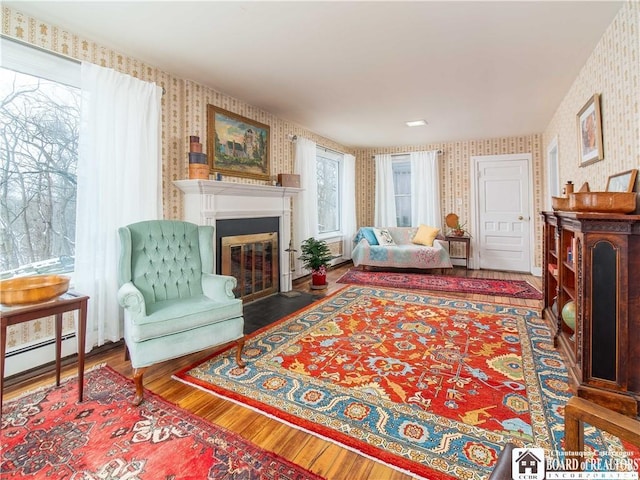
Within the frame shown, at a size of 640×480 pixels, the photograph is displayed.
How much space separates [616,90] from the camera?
2.27 meters

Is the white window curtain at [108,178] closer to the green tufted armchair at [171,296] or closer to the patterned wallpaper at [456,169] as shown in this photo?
the green tufted armchair at [171,296]

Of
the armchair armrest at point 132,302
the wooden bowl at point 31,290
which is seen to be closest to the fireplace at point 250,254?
the armchair armrest at point 132,302

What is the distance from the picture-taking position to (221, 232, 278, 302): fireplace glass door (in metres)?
3.69

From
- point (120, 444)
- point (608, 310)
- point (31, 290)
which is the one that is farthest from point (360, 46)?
point (120, 444)

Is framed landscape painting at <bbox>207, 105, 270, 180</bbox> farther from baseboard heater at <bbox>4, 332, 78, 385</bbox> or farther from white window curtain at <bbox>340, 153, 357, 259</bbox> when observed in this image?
white window curtain at <bbox>340, 153, 357, 259</bbox>

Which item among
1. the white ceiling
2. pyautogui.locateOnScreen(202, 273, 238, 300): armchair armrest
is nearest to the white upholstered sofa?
the white ceiling

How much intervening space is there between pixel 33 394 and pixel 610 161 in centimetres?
426

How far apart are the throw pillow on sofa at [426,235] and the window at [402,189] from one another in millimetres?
746

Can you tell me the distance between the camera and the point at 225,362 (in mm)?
2389

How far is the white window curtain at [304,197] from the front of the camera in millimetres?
4988

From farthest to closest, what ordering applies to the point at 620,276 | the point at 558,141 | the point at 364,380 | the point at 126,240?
the point at 558,141, the point at 126,240, the point at 364,380, the point at 620,276

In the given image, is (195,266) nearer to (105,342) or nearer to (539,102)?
(105,342)

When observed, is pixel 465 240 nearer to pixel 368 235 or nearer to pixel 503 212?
pixel 503 212

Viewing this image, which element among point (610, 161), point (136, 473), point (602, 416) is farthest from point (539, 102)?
point (136, 473)
